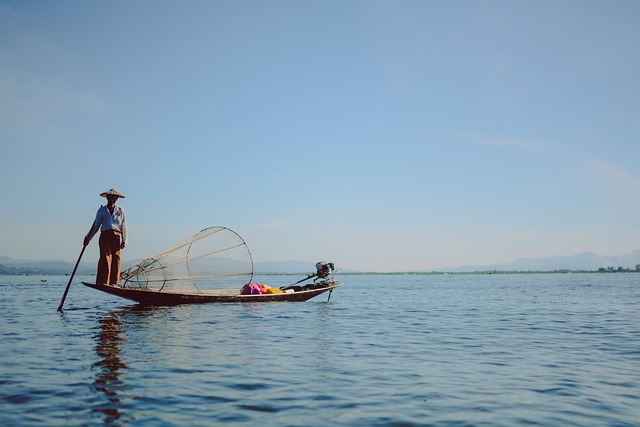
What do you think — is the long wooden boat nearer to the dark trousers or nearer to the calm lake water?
the dark trousers

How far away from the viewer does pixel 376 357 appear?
10039 mm

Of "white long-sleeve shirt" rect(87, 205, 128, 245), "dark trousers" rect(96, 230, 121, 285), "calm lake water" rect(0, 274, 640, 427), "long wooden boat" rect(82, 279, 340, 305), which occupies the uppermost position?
"white long-sleeve shirt" rect(87, 205, 128, 245)

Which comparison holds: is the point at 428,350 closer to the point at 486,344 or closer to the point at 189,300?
the point at 486,344

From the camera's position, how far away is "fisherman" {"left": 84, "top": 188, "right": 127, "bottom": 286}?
55.4 ft

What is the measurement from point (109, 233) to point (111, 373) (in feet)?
33.2

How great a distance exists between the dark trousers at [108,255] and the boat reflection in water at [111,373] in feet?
13.2

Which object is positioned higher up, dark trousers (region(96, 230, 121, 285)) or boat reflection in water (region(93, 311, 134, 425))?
dark trousers (region(96, 230, 121, 285))

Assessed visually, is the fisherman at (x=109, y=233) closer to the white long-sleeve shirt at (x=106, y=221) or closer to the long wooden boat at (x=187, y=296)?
the white long-sleeve shirt at (x=106, y=221)

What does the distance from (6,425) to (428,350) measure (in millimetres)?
8329

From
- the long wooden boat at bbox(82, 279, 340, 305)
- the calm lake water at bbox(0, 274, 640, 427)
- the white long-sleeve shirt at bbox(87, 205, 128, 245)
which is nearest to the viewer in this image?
the calm lake water at bbox(0, 274, 640, 427)

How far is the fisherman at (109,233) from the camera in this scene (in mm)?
16891

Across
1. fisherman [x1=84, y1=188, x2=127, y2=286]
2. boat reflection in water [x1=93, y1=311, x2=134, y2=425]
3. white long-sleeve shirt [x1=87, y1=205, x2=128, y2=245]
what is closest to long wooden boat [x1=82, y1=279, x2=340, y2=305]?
fisherman [x1=84, y1=188, x2=127, y2=286]

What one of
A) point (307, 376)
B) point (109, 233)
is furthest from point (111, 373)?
point (109, 233)

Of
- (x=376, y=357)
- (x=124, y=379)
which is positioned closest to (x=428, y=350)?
(x=376, y=357)
